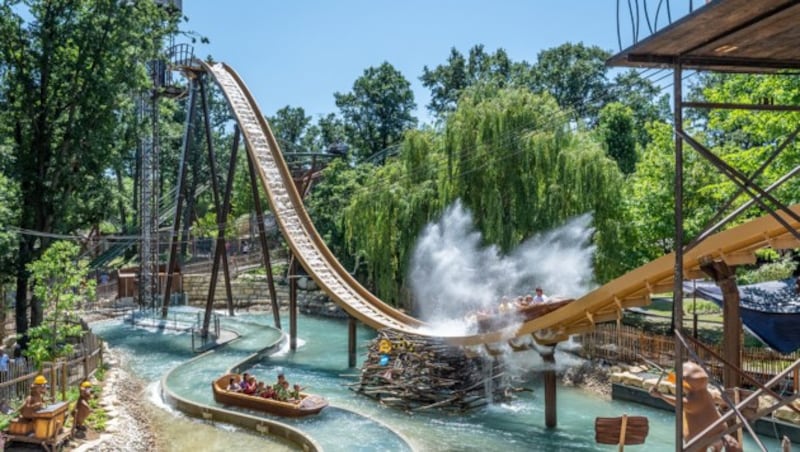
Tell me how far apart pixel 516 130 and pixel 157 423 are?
41.3 ft

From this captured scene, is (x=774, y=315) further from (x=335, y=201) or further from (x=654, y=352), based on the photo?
(x=335, y=201)

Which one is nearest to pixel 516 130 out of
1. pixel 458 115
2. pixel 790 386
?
pixel 458 115

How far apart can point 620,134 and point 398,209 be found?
19.5 m

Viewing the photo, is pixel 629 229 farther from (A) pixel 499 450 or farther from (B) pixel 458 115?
(A) pixel 499 450

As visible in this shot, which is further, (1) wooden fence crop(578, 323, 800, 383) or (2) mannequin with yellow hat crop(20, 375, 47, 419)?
(1) wooden fence crop(578, 323, 800, 383)

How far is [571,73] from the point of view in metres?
49.3

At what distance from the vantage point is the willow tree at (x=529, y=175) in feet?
61.0

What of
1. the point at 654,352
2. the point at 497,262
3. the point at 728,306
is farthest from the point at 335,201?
the point at 728,306

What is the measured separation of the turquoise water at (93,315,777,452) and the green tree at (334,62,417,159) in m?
26.2

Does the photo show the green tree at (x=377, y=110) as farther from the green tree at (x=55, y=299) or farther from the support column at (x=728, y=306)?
the support column at (x=728, y=306)

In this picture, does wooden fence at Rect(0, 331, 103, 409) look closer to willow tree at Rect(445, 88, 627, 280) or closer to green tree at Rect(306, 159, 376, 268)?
willow tree at Rect(445, 88, 627, 280)

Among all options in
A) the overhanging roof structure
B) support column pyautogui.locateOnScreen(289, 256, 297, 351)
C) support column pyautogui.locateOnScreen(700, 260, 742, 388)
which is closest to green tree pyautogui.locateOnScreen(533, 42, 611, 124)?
support column pyautogui.locateOnScreen(289, 256, 297, 351)

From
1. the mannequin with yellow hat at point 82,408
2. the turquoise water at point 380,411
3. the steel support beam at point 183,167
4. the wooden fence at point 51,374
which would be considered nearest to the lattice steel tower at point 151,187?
the steel support beam at point 183,167

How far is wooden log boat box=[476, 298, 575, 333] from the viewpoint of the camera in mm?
12367
